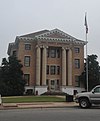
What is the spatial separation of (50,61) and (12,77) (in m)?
11.0

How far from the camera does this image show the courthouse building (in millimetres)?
65625

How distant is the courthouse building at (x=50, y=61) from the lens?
215ft

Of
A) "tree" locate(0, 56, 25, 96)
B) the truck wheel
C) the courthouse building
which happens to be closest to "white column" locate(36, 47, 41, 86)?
the courthouse building

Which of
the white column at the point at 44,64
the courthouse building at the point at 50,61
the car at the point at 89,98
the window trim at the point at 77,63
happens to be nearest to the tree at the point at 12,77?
the courthouse building at the point at 50,61

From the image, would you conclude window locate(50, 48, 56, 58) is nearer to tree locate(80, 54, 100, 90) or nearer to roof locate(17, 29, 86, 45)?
roof locate(17, 29, 86, 45)

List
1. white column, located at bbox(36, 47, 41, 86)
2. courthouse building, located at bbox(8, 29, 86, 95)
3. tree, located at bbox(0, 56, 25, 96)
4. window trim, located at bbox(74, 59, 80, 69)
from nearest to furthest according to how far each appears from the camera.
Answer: tree, located at bbox(0, 56, 25, 96) → white column, located at bbox(36, 47, 41, 86) → courthouse building, located at bbox(8, 29, 86, 95) → window trim, located at bbox(74, 59, 80, 69)

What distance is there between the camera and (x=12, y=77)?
2366 inches

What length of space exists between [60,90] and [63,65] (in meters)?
5.34

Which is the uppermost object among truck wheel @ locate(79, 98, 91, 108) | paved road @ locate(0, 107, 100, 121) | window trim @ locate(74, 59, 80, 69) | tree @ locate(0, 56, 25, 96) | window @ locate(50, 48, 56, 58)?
window @ locate(50, 48, 56, 58)

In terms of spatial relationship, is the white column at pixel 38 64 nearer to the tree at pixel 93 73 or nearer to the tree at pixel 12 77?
the tree at pixel 12 77

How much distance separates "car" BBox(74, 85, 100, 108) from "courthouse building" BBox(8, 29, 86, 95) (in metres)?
38.3

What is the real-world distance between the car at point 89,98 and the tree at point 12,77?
33215 mm

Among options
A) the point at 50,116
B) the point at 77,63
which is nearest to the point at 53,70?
the point at 77,63

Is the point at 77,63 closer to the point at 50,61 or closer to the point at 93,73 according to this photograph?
the point at 93,73
